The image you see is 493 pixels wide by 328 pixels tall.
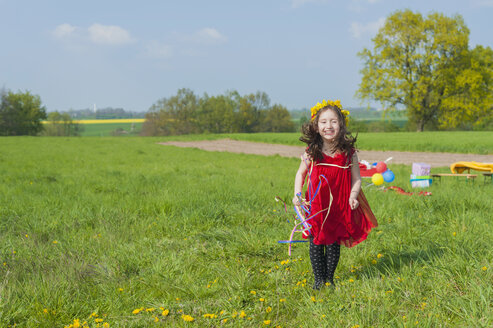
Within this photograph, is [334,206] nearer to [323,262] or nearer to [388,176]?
[323,262]

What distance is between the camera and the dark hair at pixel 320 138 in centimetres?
299

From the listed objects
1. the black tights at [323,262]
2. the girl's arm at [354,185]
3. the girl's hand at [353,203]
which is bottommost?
the black tights at [323,262]

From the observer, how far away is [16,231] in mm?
4496

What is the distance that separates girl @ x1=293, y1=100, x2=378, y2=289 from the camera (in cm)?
298

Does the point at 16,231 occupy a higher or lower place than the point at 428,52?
lower

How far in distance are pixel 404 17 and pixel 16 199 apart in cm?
3954

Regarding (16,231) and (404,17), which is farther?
(404,17)

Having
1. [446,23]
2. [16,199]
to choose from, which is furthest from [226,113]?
[16,199]

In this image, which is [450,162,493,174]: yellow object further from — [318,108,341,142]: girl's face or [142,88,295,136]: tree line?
[142,88,295,136]: tree line

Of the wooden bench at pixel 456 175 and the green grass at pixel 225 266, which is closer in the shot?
the green grass at pixel 225 266

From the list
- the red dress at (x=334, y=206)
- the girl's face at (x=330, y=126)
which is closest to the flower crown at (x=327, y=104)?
the girl's face at (x=330, y=126)

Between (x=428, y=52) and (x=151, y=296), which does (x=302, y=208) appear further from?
Answer: (x=428, y=52)

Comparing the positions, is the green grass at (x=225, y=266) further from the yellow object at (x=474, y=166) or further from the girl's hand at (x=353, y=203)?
the yellow object at (x=474, y=166)

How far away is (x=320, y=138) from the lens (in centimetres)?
311
